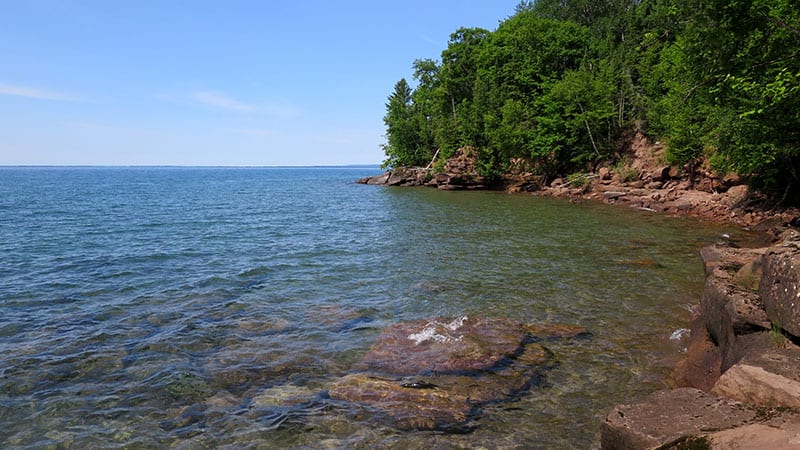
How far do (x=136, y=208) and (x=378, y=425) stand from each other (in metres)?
46.3

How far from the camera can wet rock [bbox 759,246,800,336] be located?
21.9 ft

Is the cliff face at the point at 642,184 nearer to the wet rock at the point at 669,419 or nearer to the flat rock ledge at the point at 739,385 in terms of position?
the flat rock ledge at the point at 739,385

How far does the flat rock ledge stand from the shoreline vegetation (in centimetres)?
3

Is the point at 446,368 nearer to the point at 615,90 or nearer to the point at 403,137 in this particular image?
the point at 615,90

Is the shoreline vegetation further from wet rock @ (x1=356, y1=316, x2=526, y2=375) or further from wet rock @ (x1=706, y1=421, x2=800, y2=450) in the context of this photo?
wet rock @ (x1=356, y1=316, x2=526, y2=375)

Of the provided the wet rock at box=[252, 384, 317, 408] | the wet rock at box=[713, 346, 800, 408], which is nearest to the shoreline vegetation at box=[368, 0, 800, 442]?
the wet rock at box=[713, 346, 800, 408]

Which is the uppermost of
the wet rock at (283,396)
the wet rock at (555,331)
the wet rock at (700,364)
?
the wet rock at (700,364)

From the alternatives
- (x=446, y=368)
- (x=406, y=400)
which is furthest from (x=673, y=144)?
(x=406, y=400)

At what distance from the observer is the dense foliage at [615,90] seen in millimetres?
17406

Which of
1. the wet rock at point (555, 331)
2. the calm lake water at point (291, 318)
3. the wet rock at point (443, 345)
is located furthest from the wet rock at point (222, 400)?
the wet rock at point (555, 331)

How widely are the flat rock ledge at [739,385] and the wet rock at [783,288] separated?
0.02 metres

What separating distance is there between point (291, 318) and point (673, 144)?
3854cm

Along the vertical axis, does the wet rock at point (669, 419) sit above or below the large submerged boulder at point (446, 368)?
above

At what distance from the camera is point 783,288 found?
701 cm
